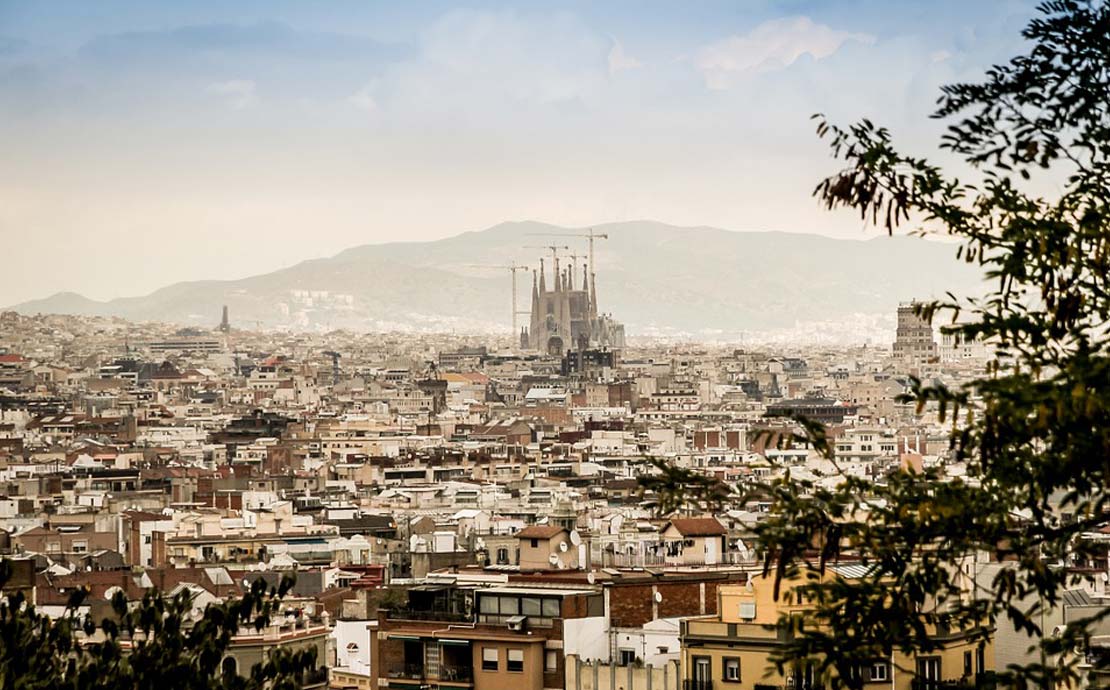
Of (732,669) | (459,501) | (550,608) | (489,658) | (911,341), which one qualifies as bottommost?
(459,501)

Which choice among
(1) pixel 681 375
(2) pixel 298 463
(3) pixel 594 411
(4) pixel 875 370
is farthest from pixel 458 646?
(4) pixel 875 370

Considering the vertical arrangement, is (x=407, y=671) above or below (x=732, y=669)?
below

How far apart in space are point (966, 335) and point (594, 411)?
Answer: 460 feet

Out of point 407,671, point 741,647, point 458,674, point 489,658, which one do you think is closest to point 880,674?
point 741,647

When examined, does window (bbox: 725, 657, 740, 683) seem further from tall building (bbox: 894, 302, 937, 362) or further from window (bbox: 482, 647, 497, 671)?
tall building (bbox: 894, 302, 937, 362)

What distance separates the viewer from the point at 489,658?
19.8 meters

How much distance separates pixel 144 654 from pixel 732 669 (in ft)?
29.3

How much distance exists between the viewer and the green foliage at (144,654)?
29.8 ft

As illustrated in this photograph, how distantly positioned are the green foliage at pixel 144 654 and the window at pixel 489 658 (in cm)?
996

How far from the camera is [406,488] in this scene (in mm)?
76625

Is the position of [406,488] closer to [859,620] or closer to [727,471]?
[727,471]

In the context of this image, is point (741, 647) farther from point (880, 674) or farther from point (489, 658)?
point (489, 658)

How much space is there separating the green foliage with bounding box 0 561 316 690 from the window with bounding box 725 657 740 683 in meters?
8.32

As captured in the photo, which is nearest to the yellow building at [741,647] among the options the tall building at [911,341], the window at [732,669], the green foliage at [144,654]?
the window at [732,669]
